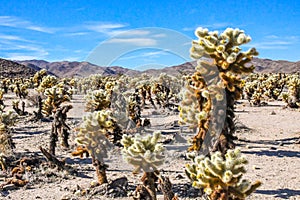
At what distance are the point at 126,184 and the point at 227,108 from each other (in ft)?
9.31

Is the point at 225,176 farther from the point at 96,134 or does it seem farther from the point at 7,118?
the point at 7,118

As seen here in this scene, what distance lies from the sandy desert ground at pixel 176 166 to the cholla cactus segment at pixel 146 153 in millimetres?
1460

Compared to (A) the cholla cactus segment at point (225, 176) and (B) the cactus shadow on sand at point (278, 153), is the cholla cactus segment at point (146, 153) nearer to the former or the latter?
(A) the cholla cactus segment at point (225, 176)

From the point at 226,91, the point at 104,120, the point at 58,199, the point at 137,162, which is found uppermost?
the point at 226,91

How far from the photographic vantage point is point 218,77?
5973mm

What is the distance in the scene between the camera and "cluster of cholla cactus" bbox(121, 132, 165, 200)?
5.94 metres

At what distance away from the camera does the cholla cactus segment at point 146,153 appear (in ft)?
19.4

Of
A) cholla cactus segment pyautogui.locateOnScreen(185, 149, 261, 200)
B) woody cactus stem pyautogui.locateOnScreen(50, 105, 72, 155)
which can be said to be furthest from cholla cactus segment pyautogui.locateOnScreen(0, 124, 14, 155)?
cholla cactus segment pyautogui.locateOnScreen(185, 149, 261, 200)

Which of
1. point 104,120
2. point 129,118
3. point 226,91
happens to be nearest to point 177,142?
point 129,118

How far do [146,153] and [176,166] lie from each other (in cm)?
387

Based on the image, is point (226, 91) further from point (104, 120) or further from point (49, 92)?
point (49, 92)

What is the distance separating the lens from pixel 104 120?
26.4 ft

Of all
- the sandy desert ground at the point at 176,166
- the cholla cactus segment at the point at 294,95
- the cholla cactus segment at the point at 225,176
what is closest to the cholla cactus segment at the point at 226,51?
the cholla cactus segment at the point at 225,176

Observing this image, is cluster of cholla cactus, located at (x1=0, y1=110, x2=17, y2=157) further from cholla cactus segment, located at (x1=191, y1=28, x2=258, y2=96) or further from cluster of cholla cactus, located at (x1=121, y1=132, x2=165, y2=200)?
cholla cactus segment, located at (x1=191, y1=28, x2=258, y2=96)
